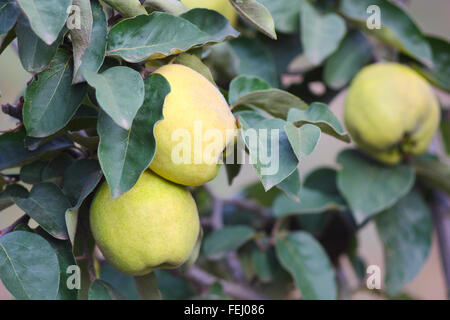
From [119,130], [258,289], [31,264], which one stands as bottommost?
[258,289]

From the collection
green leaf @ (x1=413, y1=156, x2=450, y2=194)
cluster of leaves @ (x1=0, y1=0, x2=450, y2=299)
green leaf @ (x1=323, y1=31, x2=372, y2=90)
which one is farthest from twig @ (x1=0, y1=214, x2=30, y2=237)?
green leaf @ (x1=413, y1=156, x2=450, y2=194)

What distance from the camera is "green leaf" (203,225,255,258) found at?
0.90m

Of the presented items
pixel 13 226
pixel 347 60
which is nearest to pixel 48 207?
pixel 13 226

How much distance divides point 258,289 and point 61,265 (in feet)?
1.63

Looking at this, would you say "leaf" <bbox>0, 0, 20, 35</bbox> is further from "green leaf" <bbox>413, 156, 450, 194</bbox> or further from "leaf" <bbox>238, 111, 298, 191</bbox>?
"green leaf" <bbox>413, 156, 450, 194</bbox>

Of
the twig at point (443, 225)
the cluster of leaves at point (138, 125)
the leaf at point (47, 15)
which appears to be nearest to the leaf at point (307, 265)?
the cluster of leaves at point (138, 125)

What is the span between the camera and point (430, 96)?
36.4 inches

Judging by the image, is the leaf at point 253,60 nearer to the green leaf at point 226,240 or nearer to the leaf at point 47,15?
the green leaf at point 226,240

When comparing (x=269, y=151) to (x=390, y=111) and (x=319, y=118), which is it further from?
(x=390, y=111)

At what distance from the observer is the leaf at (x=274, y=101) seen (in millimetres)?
599

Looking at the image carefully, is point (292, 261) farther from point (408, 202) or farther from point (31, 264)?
point (31, 264)

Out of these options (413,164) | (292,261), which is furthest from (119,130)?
(413,164)

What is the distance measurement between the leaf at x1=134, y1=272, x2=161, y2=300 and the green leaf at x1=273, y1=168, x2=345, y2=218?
35 centimetres

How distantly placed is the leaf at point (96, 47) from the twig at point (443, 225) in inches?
30.6
